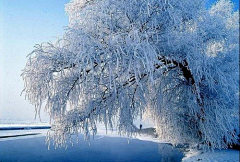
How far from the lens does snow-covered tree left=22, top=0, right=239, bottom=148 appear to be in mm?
3555

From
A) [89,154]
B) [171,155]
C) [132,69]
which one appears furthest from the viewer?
[89,154]

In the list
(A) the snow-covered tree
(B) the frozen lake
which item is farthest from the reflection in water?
(A) the snow-covered tree

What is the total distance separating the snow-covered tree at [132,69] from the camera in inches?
140

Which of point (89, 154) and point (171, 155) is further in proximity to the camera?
point (89, 154)

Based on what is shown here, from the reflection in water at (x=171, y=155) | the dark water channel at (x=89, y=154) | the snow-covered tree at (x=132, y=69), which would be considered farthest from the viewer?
the dark water channel at (x=89, y=154)

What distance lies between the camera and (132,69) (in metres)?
3.87

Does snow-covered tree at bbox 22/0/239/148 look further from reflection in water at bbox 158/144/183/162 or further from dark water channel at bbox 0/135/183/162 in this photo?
dark water channel at bbox 0/135/183/162

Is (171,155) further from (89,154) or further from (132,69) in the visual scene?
(132,69)

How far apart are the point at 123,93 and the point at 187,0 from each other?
2776mm

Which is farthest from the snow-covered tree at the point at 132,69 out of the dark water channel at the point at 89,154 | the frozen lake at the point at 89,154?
the frozen lake at the point at 89,154

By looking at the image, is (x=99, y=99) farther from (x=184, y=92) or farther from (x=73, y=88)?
(x=184, y=92)

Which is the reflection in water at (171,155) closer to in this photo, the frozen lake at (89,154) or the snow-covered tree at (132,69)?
the frozen lake at (89,154)

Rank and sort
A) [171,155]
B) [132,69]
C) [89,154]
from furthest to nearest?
[89,154] → [171,155] → [132,69]

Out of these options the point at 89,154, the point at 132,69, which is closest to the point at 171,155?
the point at 89,154
